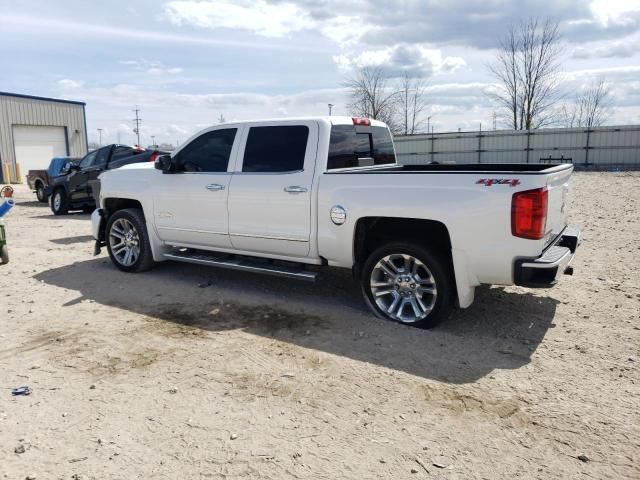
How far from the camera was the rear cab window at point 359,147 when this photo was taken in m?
5.61

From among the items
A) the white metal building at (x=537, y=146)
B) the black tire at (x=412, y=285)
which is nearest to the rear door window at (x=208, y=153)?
the black tire at (x=412, y=285)

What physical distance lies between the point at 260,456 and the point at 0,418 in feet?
6.00

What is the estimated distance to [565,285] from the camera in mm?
6230

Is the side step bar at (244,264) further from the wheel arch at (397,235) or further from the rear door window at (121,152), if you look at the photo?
the rear door window at (121,152)

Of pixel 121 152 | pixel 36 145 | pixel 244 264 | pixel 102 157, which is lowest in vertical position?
pixel 244 264

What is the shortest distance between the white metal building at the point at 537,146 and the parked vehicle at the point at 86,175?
23554mm

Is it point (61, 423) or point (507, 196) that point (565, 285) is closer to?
point (507, 196)

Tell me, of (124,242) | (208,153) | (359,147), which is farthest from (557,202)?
(124,242)

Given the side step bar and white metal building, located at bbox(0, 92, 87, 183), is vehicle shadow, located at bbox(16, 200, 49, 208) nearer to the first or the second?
the side step bar

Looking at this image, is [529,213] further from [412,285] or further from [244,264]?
[244,264]

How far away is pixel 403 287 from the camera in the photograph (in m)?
4.98

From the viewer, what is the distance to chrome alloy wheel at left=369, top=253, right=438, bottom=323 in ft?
15.9

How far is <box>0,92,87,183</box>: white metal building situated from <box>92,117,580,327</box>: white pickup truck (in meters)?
29.6

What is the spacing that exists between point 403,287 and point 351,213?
0.86 m
